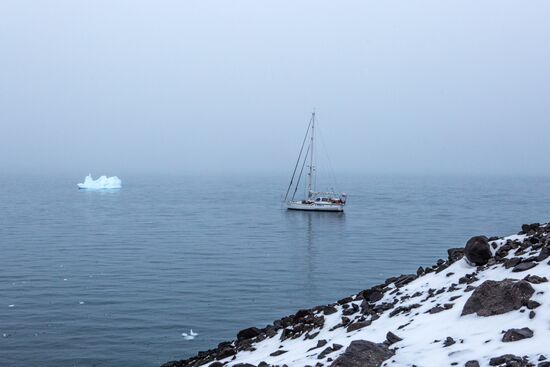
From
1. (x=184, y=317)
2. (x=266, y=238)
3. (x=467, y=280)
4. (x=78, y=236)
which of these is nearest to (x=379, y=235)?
(x=266, y=238)

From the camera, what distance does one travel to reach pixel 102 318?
A: 2870cm

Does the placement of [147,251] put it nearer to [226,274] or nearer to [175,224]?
[226,274]

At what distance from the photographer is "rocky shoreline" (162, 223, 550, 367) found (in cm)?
970

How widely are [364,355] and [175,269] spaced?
34.9 meters

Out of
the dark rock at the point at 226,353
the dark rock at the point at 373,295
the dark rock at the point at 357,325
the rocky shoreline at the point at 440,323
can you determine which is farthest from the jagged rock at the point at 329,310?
the dark rock at the point at 226,353

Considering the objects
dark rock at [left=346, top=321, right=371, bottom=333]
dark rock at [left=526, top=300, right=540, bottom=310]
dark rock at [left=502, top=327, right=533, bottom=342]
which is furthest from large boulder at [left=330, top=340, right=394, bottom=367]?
dark rock at [left=526, top=300, right=540, bottom=310]

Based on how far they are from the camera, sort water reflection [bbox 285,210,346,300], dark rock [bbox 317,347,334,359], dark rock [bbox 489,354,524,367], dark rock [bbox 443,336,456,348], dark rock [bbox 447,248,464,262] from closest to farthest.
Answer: dark rock [bbox 489,354,524,367]
dark rock [bbox 443,336,456,348]
dark rock [bbox 317,347,334,359]
dark rock [bbox 447,248,464,262]
water reflection [bbox 285,210,346,300]

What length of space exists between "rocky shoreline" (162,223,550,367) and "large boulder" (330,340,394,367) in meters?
0.02

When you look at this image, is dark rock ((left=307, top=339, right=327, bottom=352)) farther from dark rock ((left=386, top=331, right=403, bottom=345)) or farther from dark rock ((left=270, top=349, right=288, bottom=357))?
dark rock ((left=386, top=331, right=403, bottom=345))

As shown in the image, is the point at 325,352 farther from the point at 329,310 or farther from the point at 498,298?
the point at 329,310

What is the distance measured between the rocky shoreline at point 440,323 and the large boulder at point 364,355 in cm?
2

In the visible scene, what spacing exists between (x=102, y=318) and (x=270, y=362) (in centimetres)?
1824

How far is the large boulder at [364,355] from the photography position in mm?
10328

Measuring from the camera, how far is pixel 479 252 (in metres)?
15.4
